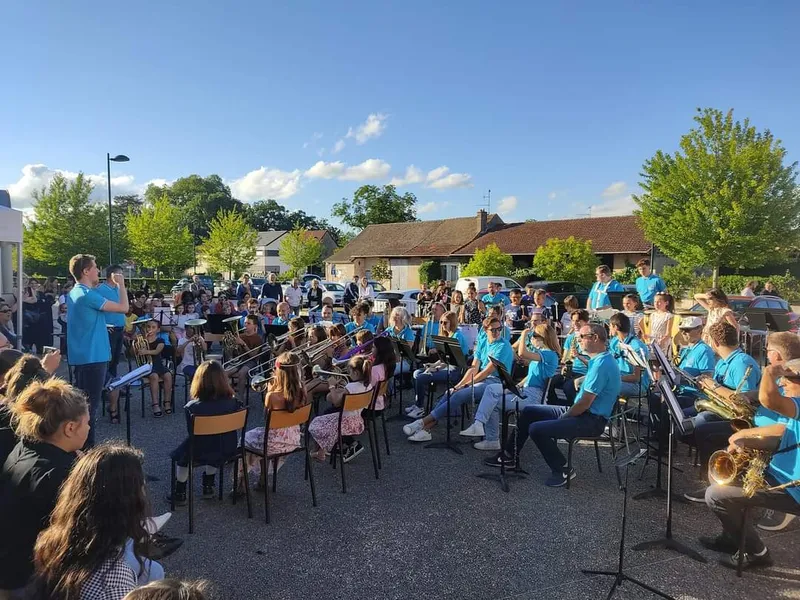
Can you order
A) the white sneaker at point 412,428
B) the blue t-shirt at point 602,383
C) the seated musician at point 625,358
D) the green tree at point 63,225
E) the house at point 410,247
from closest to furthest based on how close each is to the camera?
the blue t-shirt at point 602,383 < the seated musician at point 625,358 < the white sneaker at point 412,428 < the green tree at point 63,225 < the house at point 410,247

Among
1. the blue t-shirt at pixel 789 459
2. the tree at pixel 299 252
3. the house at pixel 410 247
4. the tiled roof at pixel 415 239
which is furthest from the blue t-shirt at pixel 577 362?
the tree at pixel 299 252

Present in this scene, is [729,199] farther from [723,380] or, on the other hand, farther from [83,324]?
[83,324]

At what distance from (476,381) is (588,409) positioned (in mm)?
1773

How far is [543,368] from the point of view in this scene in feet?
20.4

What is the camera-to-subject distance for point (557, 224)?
120ft

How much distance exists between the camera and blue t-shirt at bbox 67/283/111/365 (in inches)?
206

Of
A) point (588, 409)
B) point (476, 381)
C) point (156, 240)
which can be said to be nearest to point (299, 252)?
point (156, 240)

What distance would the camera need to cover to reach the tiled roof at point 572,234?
30.8 metres

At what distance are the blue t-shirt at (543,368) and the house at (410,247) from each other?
93.3 feet

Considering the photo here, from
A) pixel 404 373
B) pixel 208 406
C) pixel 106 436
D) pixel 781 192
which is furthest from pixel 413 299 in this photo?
pixel 781 192

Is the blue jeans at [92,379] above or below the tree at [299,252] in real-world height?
below

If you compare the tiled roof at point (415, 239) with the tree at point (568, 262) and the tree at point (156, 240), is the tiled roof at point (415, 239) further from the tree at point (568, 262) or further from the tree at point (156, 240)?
the tree at point (156, 240)

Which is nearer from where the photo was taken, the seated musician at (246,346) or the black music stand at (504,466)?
the black music stand at (504,466)

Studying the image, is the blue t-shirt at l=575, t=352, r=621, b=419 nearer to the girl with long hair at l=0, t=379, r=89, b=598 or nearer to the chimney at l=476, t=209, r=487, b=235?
the girl with long hair at l=0, t=379, r=89, b=598
